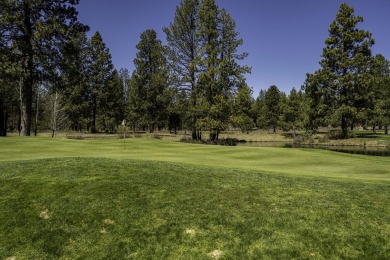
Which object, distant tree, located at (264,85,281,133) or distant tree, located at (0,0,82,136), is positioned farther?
distant tree, located at (264,85,281,133)

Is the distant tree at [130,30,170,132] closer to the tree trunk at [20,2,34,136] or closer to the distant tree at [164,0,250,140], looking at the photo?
the distant tree at [164,0,250,140]

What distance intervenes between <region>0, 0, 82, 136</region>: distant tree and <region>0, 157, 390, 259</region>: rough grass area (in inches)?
985

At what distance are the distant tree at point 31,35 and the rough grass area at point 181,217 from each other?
25009 millimetres

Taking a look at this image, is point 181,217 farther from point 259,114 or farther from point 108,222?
point 259,114

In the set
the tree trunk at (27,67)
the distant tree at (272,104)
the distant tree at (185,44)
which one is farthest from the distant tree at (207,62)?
the distant tree at (272,104)

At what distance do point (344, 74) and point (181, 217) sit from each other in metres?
58.2

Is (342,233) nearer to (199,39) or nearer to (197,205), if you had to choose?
(197,205)

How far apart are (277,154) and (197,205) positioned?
16.0 meters

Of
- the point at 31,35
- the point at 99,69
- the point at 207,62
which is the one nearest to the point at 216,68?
the point at 207,62

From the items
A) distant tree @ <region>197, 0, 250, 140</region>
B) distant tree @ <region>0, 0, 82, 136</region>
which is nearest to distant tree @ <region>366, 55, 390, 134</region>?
distant tree @ <region>197, 0, 250, 140</region>

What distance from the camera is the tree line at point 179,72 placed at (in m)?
32.9

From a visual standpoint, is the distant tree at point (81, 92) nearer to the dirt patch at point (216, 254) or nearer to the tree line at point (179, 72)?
the tree line at point (179, 72)

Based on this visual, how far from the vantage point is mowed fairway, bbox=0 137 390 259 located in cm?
711

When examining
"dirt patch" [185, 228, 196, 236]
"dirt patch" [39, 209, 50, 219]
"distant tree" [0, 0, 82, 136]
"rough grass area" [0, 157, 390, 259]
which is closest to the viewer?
"rough grass area" [0, 157, 390, 259]
